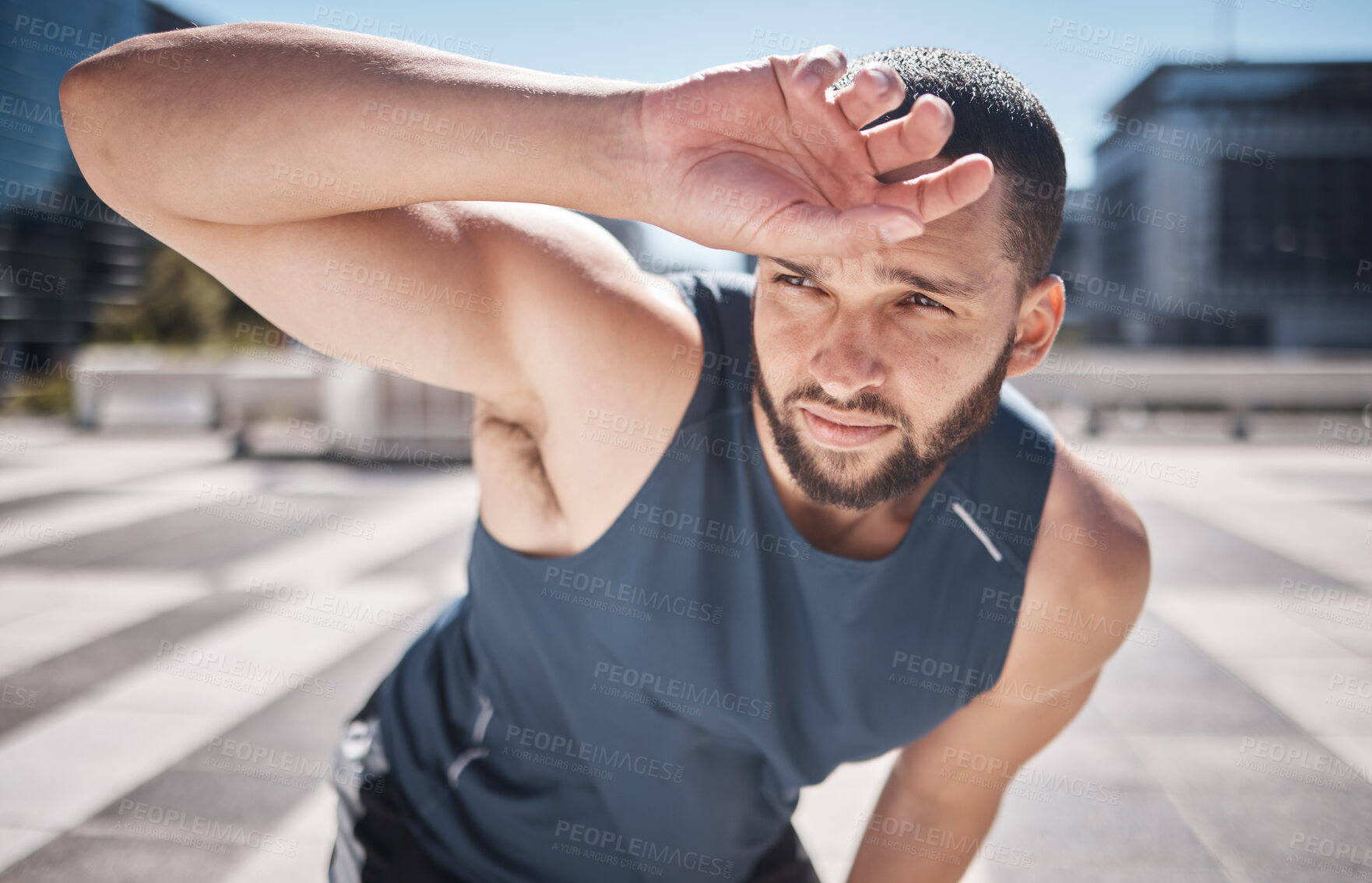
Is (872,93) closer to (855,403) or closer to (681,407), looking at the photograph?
(855,403)

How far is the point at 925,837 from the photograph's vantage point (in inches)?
64.3

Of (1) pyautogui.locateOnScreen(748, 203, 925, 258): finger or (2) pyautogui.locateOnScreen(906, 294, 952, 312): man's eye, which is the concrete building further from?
(1) pyautogui.locateOnScreen(748, 203, 925, 258): finger

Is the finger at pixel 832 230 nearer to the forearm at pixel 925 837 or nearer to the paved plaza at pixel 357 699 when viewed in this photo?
the forearm at pixel 925 837

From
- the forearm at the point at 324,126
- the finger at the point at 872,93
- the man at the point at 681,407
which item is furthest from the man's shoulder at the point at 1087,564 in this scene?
the forearm at the point at 324,126

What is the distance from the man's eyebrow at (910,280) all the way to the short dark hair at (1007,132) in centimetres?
14

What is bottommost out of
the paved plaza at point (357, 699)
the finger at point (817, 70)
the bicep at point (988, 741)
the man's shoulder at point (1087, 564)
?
the paved plaza at point (357, 699)

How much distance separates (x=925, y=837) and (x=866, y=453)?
2.78ft

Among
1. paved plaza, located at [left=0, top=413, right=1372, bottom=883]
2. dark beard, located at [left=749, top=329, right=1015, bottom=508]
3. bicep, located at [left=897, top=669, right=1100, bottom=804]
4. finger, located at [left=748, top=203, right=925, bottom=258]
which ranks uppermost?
finger, located at [left=748, top=203, right=925, bottom=258]

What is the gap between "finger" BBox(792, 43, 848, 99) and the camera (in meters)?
1.01

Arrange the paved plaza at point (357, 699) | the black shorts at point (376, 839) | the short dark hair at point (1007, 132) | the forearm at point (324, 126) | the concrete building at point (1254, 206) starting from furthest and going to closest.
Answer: the concrete building at point (1254, 206), the paved plaza at point (357, 699), the black shorts at point (376, 839), the short dark hair at point (1007, 132), the forearm at point (324, 126)

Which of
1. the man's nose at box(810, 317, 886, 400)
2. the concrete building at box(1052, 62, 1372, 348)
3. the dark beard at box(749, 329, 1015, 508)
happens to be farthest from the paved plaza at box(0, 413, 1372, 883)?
the concrete building at box(1052, 62, 1372, 348)

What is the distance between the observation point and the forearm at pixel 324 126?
993 mm

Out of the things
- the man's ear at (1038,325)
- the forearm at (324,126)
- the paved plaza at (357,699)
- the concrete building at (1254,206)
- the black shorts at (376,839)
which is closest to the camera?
the forearm at (324,126)

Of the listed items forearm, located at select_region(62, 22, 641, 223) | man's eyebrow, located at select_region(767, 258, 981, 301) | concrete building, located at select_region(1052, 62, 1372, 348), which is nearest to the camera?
forearm, located at select_region(62, 22, 641, 223)
